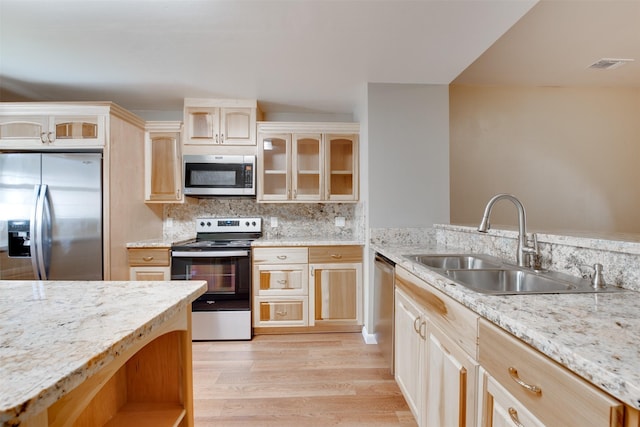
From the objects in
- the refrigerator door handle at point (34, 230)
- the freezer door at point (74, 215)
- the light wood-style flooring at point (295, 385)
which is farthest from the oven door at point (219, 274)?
→ the refrigerator door handle at point (34, 230)

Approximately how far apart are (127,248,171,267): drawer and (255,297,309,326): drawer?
95 centimetres

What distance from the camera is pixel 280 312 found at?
2.67 m

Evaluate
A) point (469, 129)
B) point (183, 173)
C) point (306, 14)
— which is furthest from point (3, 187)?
point (469, 129)

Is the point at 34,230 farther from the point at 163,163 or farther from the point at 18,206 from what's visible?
the point at 163,163

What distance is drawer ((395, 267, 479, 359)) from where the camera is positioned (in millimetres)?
964

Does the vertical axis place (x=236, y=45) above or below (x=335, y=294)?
above

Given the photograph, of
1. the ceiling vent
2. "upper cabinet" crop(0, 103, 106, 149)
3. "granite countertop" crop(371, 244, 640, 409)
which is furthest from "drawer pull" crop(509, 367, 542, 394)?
the ceiling vent

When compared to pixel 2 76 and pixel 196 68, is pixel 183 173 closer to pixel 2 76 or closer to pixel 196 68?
pixel 196 68

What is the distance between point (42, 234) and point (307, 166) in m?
2.31

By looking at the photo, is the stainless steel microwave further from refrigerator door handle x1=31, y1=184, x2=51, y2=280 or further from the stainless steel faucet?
the stainless steel faucet

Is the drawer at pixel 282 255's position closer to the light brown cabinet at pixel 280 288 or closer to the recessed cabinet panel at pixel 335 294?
the light brown cabinet at pixel 280 288

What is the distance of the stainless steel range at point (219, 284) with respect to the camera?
2.56 m

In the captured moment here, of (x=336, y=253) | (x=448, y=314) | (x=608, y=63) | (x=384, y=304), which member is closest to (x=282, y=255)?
(x=336, y=253)

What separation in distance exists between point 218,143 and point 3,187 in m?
1.72
